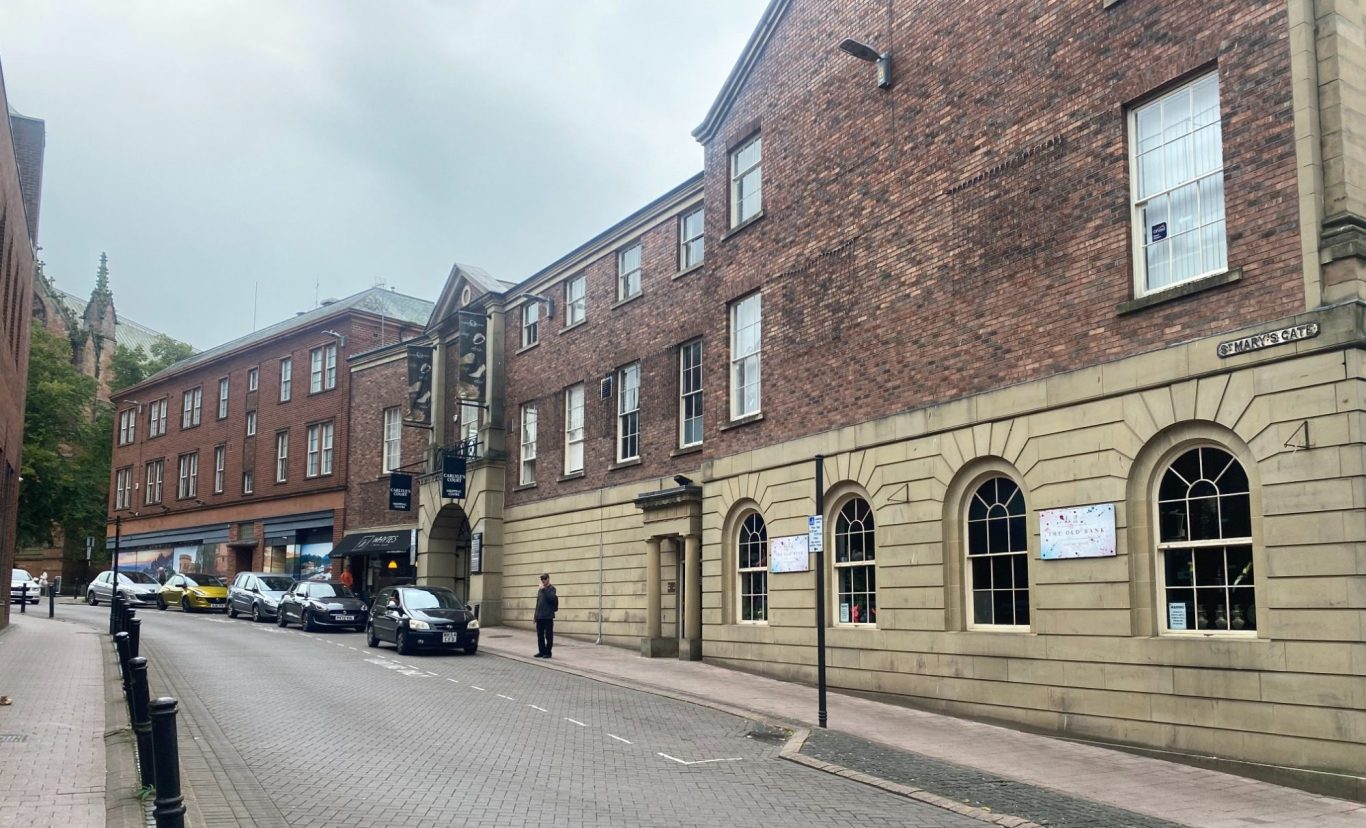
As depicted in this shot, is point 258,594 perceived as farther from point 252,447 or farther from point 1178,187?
point 1178,187

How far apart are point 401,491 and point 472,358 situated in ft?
19.9

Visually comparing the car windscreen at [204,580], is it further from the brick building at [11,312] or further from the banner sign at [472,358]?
the banner sign at [472,358]

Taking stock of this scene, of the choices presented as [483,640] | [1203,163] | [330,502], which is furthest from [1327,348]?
[330,502]

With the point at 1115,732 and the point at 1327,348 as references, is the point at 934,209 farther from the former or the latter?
the point at 1115,732

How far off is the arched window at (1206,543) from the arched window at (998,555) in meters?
2.10

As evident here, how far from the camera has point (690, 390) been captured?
79.5ft

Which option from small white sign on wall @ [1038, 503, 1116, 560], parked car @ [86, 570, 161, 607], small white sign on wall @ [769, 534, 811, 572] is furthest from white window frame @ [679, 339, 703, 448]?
parked car @ [86, 570, 161, 607]

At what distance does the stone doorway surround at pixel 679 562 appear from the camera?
22359mm

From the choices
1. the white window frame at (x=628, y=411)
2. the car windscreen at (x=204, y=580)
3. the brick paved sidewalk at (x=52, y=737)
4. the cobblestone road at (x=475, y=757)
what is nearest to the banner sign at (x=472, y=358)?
the white window frame at (x=628, y=411)

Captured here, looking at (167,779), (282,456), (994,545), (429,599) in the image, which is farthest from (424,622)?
(282,456)

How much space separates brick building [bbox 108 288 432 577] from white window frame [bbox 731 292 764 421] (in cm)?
2430


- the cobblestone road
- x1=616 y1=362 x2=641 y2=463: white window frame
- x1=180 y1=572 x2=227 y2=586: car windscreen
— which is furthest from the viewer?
x1=180 y1=572 x2=227 y2=586: car windscreen

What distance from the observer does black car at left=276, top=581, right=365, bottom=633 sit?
29.1m

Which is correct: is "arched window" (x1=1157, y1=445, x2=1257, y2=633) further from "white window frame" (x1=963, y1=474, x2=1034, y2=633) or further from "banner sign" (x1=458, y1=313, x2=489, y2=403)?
"banner sign" (x1=458, y1=313, x2=489, y2=403)
